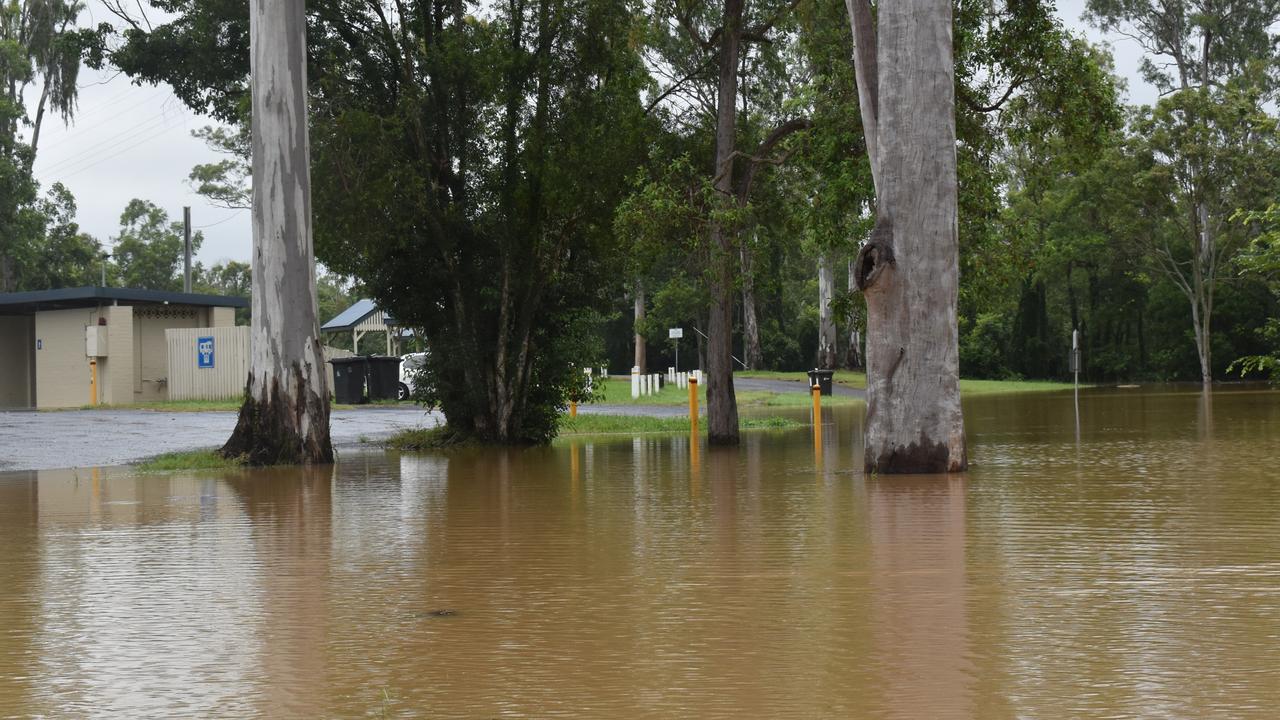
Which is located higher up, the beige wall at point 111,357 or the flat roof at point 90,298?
the flat roof at point 90,298

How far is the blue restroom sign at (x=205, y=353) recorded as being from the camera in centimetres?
4003

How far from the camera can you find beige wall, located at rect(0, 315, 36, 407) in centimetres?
4447

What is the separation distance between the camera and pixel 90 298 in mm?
39219

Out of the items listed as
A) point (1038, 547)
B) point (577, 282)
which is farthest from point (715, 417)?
point (1038, 547)

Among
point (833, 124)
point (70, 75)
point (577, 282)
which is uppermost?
point (70, 75)

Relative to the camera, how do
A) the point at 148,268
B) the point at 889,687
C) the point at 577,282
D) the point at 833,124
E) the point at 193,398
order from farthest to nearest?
1. the point at 148,268
2. the point at 193,398
3. the point at 577,282
4. the point at 833,124
5. the point at 889,687

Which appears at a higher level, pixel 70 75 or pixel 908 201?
pixel 70 75

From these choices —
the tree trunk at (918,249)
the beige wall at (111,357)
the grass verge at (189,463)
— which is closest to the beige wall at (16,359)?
the beige wall at (111,357)

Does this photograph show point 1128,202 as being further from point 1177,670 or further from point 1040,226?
point 1177,670

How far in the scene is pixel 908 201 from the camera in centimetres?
1447

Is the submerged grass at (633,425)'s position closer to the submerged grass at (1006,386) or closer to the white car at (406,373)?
the white car at (406,373)

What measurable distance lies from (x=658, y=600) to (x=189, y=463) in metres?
12.6

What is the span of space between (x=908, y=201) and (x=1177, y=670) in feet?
32.7

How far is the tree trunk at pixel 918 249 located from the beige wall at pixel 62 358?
103ft
